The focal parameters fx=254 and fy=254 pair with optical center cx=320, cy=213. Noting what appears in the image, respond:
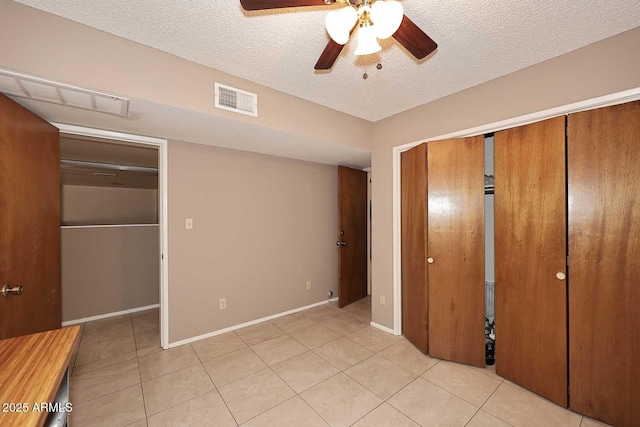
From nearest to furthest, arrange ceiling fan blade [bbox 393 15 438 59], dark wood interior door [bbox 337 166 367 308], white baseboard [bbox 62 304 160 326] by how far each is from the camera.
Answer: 1. ceiling fan blade [bbox 393 15 438 59]
2. white baseboard [bbox 62 304 160 326]
3. dark wood interior door [bbox 337 166 367 308]

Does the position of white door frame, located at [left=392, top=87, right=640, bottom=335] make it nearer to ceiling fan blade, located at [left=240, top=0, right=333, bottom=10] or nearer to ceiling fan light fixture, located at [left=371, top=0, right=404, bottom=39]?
ceiling fan light fixture, located at [left=371, top=0, right=404, bottom=39]

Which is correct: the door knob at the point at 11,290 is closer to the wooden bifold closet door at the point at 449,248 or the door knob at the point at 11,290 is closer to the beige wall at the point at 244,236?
the beige wall at the point at 244,236

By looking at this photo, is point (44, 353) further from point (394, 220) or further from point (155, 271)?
point (155, 271)

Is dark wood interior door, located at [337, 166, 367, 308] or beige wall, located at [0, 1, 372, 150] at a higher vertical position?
beige wall, located at [0, 1, 372, 150]

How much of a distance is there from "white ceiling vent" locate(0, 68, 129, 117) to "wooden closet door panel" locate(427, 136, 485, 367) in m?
2.47

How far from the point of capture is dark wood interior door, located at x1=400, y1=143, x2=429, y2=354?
2.40 m

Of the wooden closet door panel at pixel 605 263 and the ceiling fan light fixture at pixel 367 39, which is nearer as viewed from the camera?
the ceiling fan light fixture at pixel 367 39

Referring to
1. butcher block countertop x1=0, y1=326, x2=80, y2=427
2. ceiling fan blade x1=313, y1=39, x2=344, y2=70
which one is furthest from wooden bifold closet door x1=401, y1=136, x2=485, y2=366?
butcher block countertop x1=0, y1=326, x2=80, y2=427

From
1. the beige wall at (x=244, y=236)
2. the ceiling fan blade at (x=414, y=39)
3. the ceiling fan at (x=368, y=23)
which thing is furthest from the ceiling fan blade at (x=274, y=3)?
the beige wall at (x=244, y=236)

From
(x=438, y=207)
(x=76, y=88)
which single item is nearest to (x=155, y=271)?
(x=76, y=88)

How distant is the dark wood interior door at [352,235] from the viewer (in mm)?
3582

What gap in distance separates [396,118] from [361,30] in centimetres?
173

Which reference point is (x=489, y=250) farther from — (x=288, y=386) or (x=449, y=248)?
(x=288, y=386)

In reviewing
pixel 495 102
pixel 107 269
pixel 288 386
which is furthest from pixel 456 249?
pixel 107 269
